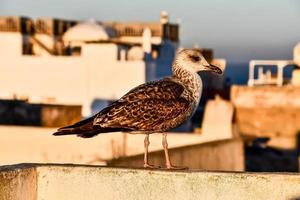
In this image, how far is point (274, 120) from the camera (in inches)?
1224

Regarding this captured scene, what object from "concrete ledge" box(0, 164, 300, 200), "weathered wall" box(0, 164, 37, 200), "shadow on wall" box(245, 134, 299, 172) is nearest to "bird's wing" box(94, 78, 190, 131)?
"concrete ledge" box(0, 164, 300, 200)

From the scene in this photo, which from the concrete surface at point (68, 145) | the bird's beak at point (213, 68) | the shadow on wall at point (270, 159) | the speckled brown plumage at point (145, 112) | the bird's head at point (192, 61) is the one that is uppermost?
the bird's head at point (192, 61)

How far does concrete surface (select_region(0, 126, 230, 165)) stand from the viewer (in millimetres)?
23719

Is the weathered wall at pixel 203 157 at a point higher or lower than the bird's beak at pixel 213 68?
lower

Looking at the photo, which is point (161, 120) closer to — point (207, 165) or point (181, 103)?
point (181, 103)

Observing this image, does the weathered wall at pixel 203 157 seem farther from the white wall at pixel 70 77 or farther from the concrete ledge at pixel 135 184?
the white wall at pixel 70 77

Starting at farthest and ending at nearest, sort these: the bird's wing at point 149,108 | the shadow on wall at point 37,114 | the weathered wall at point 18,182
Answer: the shadow on wall at point 37,114 → the bird's wing at point 149,108 → the weathered wall at point 18,182

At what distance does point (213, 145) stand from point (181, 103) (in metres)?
10.9

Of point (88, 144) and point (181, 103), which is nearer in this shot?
point (181, 103)

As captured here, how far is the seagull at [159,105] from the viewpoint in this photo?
7.41m

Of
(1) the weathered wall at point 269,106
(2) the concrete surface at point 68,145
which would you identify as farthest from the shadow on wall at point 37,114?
(1) the weathered wall at point 269,106

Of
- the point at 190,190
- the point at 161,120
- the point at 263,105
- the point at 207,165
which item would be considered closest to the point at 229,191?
the point at 190,190

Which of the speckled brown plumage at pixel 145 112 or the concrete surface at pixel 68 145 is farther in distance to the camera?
the concrete surface at pixel 68 145

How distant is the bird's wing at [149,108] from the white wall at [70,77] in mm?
34251
